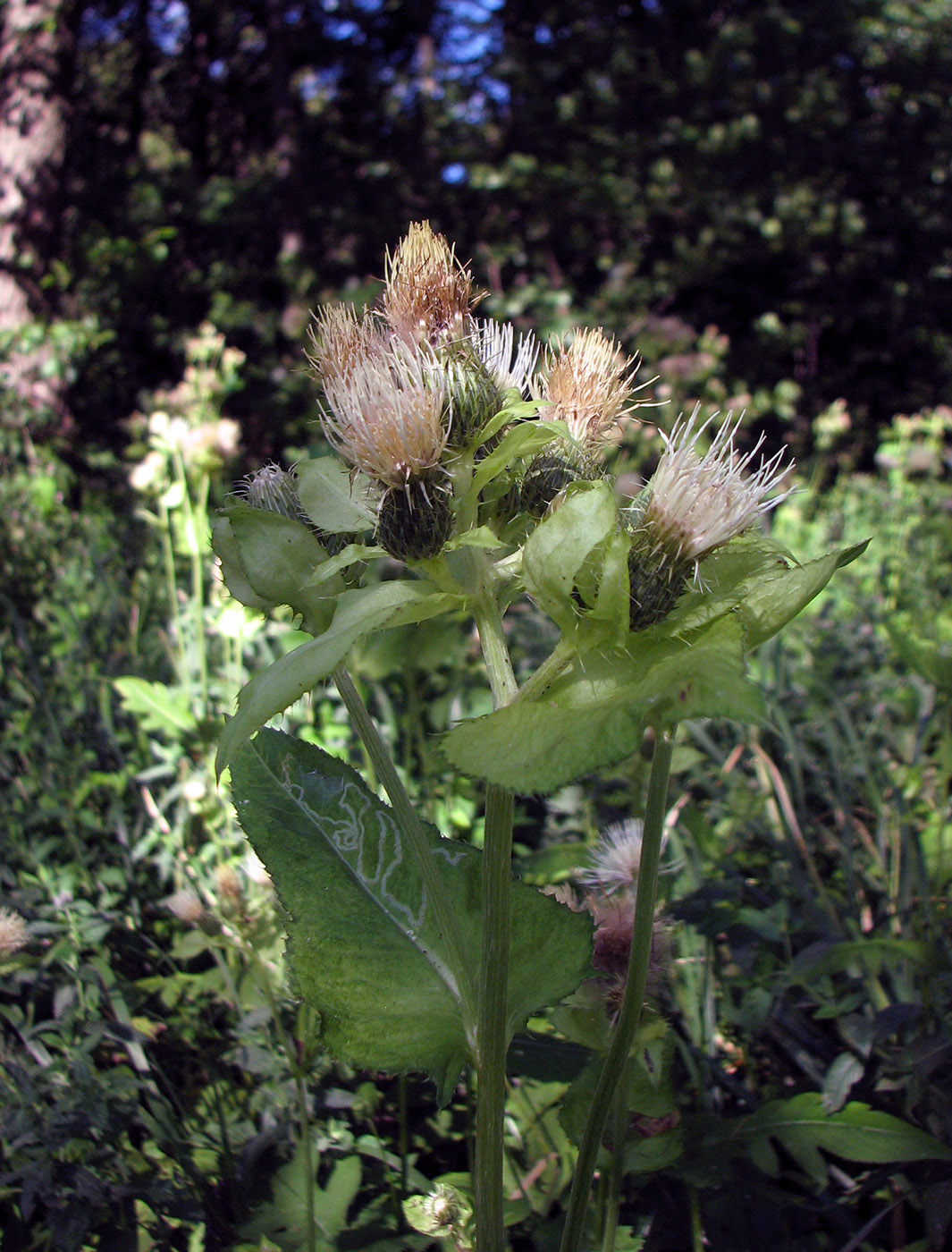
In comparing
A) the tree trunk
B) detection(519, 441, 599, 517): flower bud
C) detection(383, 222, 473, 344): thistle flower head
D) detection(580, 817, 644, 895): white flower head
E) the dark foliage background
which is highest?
the dark foliage background

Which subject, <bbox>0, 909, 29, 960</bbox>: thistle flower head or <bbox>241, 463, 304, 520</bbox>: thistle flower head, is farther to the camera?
<bbox>0, 909, 29, 960</bbox>: thistle flower head

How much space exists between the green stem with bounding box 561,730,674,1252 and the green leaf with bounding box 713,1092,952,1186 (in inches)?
11.6

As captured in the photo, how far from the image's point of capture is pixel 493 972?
729 mm

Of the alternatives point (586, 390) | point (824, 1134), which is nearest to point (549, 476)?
point (586, 390)

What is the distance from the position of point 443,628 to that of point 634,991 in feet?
4.42

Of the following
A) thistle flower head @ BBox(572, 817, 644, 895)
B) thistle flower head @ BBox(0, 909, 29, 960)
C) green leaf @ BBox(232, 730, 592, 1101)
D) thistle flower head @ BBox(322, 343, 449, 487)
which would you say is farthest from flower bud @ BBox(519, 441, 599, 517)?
thistle flower head @ BBox(0, 909, 29, 960)

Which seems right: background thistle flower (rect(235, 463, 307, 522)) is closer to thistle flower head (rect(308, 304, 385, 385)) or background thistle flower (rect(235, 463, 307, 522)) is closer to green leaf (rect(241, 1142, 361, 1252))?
thistle flower head (rect(308, 304, 385, 385))

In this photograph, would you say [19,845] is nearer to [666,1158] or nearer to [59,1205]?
[59,1205]

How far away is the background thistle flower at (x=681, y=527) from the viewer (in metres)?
0.71

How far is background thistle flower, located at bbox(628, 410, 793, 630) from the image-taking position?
0.71 meters

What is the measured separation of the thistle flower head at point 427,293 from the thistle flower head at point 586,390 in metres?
0.10

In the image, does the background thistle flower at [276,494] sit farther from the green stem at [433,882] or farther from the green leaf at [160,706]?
the green leaf at [160,706]

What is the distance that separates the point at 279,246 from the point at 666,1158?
22.3ft

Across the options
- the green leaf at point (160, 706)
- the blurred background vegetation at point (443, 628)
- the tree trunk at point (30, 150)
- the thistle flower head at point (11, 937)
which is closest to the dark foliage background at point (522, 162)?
the blurred background vegetation at point (443, 628)
